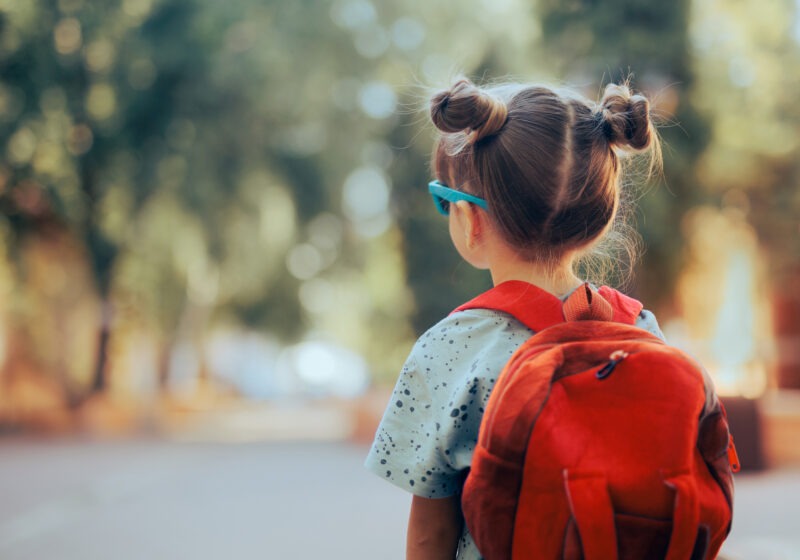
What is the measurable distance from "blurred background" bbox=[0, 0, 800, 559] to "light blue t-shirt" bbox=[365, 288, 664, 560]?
16.3ft

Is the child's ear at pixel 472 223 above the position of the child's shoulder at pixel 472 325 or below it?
above

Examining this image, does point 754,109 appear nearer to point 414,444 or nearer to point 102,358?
point 414,444

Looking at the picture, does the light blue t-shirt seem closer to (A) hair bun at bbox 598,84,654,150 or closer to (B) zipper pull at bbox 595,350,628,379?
(B) zipper pull at bbox 595,350,628,379

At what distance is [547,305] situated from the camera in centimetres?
136

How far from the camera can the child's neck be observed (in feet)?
4.62

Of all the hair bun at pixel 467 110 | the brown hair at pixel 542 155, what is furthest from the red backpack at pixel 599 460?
the hair bun at pixel 467 110

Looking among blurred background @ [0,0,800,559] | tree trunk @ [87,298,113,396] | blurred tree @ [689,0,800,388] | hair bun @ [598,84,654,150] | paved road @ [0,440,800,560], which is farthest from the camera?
tree trunk @ [87,298,113,396]

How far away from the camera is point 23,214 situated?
47.3 ft

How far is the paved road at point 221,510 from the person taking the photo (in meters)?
5.74

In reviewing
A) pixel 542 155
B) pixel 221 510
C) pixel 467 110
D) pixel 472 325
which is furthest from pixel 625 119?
pixel 221 510

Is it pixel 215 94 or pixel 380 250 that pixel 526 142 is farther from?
pixel 380 250

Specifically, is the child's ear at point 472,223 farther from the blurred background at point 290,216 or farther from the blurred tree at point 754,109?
the blurred tree at point 754,109

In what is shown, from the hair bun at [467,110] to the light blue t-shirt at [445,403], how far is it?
30 cm

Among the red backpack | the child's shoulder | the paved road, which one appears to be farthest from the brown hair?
the paved road
